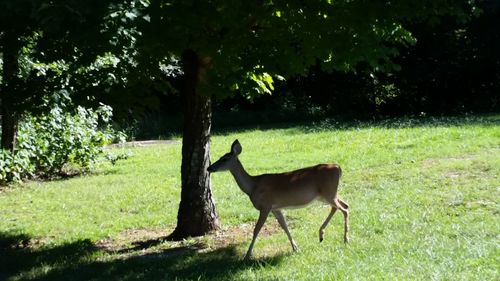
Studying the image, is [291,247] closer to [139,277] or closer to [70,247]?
[139,277]

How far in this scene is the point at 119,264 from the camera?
7.85 m

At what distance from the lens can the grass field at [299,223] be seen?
673 centimetres

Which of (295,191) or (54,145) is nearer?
(295,191)

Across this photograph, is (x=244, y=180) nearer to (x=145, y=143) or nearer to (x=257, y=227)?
(x=257, y=227)

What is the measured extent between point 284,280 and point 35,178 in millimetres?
11257

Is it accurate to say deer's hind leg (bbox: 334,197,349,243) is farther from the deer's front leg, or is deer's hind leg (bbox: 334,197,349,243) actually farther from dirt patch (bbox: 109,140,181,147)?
dirt patch (bbox: 109,140,181,147)

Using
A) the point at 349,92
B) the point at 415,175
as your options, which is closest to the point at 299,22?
the point at 415,175

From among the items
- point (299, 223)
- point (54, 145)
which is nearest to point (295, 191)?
point (299, 223)

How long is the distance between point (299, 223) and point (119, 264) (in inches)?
100

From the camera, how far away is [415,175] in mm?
11430

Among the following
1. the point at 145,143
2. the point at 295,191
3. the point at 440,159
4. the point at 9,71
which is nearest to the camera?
the point at 295,191

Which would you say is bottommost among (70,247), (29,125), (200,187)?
(70,247)

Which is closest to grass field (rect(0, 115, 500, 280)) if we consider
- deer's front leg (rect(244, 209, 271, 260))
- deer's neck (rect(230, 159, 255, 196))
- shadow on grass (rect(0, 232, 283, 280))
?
shadow on grass (rect(0, 232, 283, 280))

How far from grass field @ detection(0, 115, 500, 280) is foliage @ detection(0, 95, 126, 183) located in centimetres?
57
